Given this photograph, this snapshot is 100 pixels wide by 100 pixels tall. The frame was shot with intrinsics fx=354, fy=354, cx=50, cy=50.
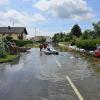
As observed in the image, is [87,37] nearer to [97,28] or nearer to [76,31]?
[97,28]

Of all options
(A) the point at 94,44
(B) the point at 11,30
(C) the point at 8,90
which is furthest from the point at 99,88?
(B) the point at 11,30

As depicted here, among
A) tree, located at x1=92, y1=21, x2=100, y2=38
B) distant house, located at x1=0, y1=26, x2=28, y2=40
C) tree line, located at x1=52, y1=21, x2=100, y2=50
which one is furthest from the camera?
distant house, located at x1=0, y1=26, x2=28, y2=40

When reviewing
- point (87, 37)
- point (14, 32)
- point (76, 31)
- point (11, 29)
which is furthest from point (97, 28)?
point (76, 31)

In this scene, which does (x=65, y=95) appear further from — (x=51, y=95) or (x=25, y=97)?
(x=25, y=97)

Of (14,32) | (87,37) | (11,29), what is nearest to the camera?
(87,37)

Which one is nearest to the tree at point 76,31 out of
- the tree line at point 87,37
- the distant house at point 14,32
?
the tree line at point 87,37

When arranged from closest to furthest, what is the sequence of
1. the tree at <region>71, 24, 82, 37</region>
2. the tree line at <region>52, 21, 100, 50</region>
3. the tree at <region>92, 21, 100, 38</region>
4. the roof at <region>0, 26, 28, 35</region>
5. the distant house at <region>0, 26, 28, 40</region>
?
the tree line at <region>52, 21, 100, 50</region>, the tree at <region>92, 21, 100, 38</region>, the distant house at <region>0, 26, 28, 40</region>, the roof at <region>0, 26, 28, 35</region>, the tree at <region>71, 24, 82, 37</region>

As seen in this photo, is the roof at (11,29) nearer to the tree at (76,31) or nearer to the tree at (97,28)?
the tree at (76,31)

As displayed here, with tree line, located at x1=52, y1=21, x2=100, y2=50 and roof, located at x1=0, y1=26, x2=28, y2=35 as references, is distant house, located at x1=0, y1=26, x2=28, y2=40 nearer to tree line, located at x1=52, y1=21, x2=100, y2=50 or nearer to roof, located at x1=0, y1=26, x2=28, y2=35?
roof, located at x1=0, y1=26, x2=28, y2=35

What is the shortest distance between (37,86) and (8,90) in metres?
1.76

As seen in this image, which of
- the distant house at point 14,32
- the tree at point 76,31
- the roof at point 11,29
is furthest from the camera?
the tree at point 76,31

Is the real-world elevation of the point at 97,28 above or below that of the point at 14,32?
above

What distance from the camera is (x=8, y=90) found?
13.7 m

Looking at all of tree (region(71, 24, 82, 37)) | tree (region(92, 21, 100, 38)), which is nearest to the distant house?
tree (region(71, 24, 82, 37))
